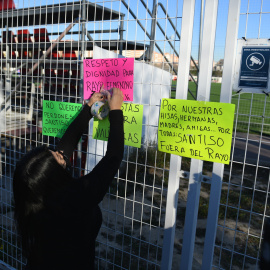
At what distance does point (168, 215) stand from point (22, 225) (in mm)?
907

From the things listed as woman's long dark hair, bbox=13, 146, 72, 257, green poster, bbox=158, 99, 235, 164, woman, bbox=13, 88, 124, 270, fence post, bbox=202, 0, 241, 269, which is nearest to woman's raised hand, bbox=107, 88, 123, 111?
green poster, bbox=158, 99, 235, 164

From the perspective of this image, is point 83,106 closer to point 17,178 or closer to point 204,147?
point 17,178

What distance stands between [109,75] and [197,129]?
0.75m

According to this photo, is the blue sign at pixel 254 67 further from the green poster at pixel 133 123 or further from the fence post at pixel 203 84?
the green poster at pixel 133 123

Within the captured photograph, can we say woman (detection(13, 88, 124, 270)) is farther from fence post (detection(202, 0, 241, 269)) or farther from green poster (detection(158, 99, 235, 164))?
fence post (detection(202, 0, 241, 269))

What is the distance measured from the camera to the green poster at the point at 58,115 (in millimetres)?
2123

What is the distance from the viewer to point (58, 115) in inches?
86.9

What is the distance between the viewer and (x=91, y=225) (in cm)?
154

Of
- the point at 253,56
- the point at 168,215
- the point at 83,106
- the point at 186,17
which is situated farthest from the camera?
the point at 83,106

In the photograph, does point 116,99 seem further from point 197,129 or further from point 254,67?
point 254,67

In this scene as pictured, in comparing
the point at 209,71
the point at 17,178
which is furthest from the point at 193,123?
the point at 17,178

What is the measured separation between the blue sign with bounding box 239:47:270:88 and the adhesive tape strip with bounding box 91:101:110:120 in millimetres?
894

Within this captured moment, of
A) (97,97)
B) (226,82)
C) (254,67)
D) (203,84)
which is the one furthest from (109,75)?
(254,67)

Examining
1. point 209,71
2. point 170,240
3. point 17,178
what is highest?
point 209,71
